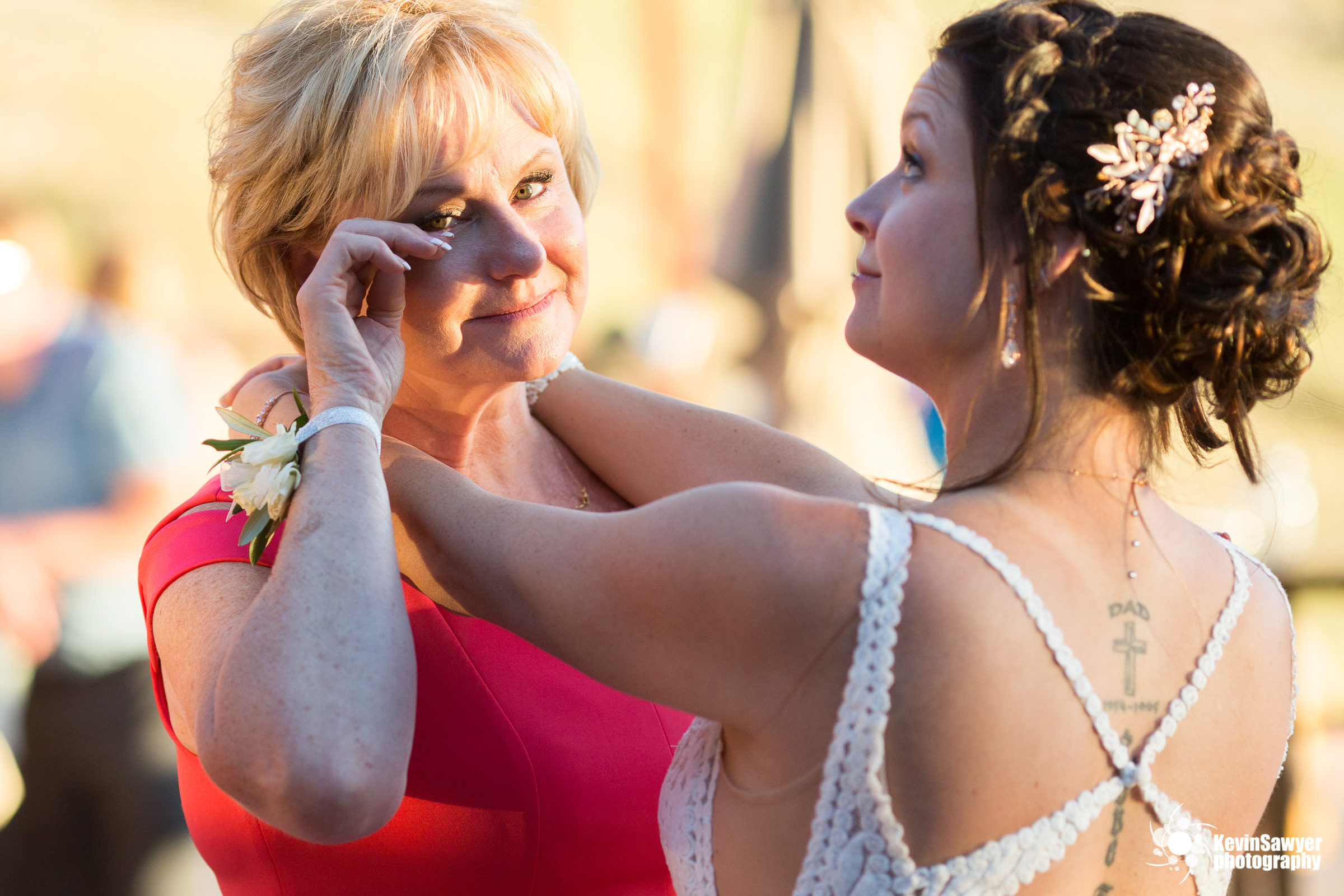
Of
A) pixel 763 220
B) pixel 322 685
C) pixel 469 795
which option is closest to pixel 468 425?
pixel 469 795

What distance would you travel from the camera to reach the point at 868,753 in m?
1.11

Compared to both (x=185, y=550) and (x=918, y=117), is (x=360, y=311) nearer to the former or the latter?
(x=185, y=550)

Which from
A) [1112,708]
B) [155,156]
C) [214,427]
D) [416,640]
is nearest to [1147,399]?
[1112,708]

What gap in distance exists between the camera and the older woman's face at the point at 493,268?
172 cm

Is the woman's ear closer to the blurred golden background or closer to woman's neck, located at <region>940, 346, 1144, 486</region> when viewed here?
woman's neck, located at <region>940, 346, 1144, 486</region>

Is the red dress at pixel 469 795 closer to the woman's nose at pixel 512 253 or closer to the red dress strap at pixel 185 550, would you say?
the red dress strap at pixel 185 550

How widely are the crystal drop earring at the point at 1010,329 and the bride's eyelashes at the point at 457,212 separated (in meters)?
0.93

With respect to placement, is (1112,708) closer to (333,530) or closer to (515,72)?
(333,530)

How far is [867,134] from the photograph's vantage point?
536cm

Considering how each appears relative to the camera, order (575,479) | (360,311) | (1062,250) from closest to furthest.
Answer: (1062,250)
(360,311)
(575,479)

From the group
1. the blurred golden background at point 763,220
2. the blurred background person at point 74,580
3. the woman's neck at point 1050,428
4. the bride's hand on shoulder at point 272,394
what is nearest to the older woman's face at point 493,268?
the bride's hand on shoulder at point 272,394

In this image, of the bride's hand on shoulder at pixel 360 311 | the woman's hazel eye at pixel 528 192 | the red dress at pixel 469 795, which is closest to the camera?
the bride's hand on shoulder at pixel 360 311

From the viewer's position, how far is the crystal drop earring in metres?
1.22

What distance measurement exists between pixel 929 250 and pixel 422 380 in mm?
1011
